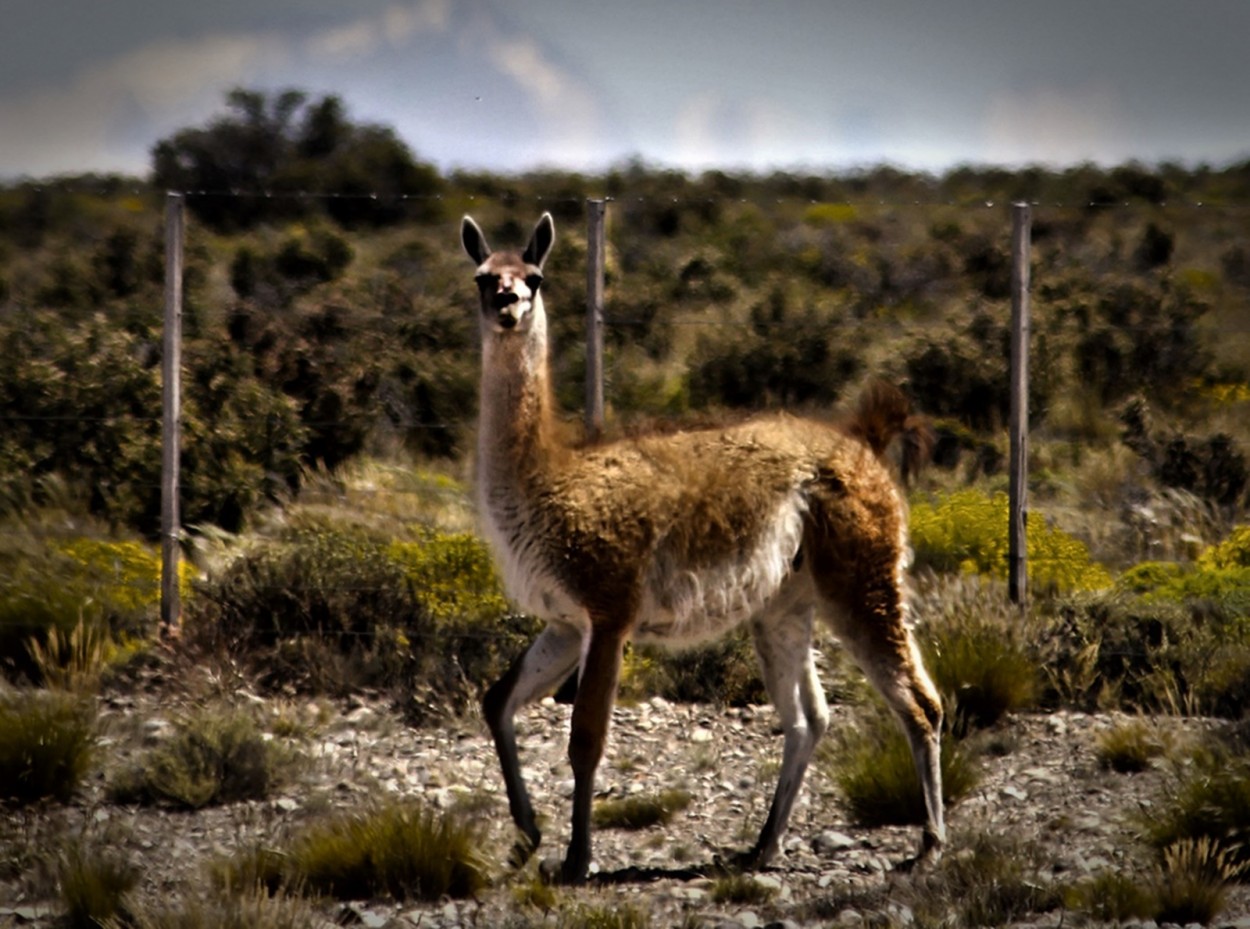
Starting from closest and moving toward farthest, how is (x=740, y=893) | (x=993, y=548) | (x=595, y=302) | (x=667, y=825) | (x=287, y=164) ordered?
(x=740, y=893), (x=667, y=825), (x=595, y=302), (x=993, y=548), (x=287, y=164)

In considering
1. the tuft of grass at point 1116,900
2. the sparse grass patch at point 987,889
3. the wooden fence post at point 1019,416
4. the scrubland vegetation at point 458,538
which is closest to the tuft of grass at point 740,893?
the scrubland vegetation at point 458,538

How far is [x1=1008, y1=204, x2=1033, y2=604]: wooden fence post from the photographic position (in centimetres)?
885

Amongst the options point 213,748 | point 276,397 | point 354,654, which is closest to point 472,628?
point 354,654

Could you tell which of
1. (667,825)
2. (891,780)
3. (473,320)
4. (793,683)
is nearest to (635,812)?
(667,825)

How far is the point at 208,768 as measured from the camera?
23.1 feet

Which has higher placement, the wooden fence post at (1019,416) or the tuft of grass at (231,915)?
the wooden fence post at (1019,416)

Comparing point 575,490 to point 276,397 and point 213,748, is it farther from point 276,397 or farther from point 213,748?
point 276,397

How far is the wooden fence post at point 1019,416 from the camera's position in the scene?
348 inches

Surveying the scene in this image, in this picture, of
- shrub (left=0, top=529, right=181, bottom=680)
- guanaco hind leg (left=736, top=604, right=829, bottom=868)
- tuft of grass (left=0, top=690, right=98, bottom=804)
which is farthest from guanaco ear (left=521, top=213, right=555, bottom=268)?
shrub (left=0, top=529, right=181, bottom=680)

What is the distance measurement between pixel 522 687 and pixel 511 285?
4.86ft

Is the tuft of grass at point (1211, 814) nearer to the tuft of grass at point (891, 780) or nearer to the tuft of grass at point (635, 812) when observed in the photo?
the tuft of grass at point (891, 780)

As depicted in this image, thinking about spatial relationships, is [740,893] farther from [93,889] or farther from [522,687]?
[93,889]

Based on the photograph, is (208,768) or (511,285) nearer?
(511,285)

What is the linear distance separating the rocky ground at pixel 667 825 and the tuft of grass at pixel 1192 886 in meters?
0.09
